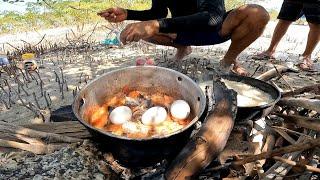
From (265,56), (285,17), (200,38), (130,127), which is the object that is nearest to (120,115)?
(130,127)

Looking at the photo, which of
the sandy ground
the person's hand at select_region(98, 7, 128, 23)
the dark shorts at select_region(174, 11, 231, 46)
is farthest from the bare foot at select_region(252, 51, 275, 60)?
the person's hand at select_region(98, 7, 128, 23)

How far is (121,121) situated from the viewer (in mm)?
2623

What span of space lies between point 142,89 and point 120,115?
520 mm

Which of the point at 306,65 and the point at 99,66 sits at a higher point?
the point at 306,65

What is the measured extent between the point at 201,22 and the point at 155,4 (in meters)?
1.67

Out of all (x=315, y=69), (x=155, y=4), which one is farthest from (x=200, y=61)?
(x=315, y=69)

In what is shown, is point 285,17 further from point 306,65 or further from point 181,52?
point 181,52

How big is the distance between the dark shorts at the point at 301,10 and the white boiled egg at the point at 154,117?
3959 millimetres

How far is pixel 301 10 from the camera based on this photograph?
5.93 metres

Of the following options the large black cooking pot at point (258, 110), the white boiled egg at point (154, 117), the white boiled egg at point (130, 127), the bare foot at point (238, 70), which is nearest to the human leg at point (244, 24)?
the bare foot at point (238, 70)

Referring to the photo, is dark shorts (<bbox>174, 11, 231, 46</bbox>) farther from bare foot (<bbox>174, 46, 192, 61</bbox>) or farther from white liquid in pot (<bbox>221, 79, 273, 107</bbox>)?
white liquid in pot (<bbox>221, 79, 273, 107</bbox>)

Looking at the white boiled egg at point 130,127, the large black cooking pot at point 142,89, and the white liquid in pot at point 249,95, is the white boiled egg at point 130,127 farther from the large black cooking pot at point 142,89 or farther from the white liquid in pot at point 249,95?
the white liquid in pot at point 249,95

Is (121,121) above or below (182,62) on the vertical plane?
above

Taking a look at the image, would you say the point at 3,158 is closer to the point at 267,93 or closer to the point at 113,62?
the point at 267,93
